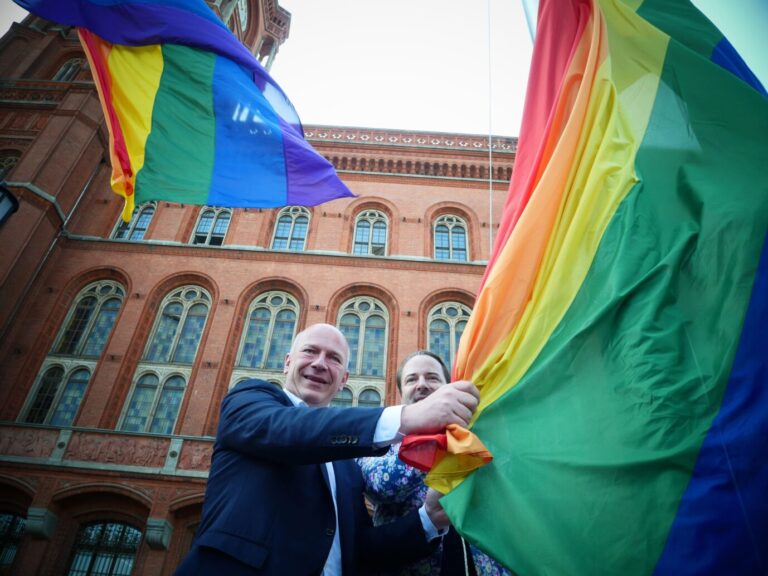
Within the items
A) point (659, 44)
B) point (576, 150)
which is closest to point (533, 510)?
point (576, 150)

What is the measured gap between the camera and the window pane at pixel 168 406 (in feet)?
35.5

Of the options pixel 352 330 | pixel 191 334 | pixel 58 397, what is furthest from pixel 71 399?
A: pixel 352 330

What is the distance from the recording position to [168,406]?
11211 mm

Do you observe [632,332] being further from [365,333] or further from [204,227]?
[204,227]

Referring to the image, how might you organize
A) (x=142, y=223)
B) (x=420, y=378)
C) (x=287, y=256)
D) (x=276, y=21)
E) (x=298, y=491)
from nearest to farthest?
(x=298, y=491)
(x=420, y=378)
(x=287, y=256)
(x=142, y=223)
(x=276, y=21)

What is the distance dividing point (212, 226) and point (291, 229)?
2703mm

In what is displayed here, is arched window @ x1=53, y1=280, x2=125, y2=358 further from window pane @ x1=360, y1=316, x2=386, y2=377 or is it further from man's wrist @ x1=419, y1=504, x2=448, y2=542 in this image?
man's wrist @ x1=419, y1=504, x2=448, y2=542

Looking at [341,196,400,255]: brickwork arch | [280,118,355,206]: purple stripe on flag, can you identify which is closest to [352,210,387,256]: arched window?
[341,196,400,255]: brickwork arch

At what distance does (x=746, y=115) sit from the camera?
6.91ft

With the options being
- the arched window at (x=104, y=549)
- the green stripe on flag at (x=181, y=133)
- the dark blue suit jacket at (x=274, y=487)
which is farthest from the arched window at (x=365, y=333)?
the dark blue suit jacket at (x=274, y=487)

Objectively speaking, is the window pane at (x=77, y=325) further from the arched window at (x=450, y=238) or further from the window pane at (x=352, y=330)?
the arched window at (x=450, y=238)

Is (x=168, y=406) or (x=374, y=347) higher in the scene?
(x=374, y=347)

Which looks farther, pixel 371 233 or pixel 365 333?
pixel 371 233

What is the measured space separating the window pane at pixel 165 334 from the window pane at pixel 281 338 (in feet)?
9.21
